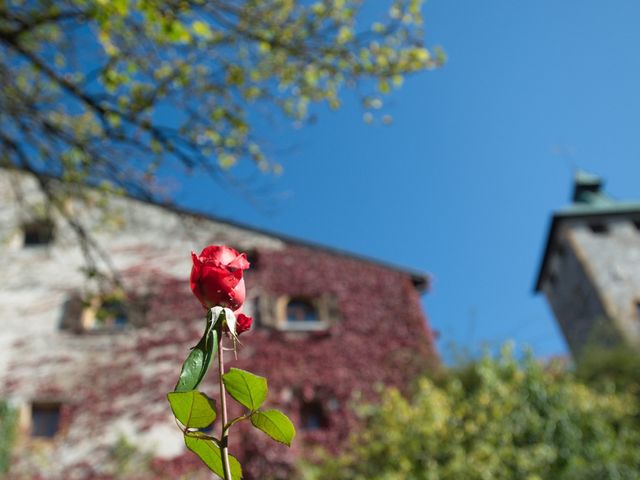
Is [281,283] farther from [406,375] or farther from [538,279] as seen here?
[538,279]

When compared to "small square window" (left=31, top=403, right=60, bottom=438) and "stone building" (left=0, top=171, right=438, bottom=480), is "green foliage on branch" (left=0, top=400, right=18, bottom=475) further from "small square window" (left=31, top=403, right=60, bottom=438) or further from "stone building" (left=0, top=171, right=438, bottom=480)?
"small square window" (left=31, top=403, right=60, bottom=438)

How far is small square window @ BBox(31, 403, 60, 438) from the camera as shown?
10.1 m

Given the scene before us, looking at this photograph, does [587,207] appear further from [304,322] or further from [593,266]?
[304,322]

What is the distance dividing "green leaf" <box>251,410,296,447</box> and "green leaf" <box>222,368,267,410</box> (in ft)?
0.10

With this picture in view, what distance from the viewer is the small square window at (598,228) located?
22234 mm

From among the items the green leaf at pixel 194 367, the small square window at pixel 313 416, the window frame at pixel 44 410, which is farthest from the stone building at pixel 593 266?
the green leaf at pixel 194 367

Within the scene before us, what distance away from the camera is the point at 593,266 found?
20.5 metres

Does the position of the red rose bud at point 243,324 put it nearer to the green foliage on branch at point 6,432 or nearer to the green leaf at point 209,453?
the green leaf at point 209,453

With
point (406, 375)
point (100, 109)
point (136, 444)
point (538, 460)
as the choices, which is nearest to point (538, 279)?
point (406, 375)

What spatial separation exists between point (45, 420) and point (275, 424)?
11.0m

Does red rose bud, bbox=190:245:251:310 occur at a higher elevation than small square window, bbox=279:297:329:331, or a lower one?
lower

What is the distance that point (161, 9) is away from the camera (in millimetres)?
4312

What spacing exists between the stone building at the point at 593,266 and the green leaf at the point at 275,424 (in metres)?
18.5

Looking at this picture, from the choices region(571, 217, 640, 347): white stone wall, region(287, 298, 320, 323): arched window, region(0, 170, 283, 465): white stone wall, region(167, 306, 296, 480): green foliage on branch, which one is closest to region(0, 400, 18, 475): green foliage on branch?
region(0, 170, 283, 465): white stone wall
